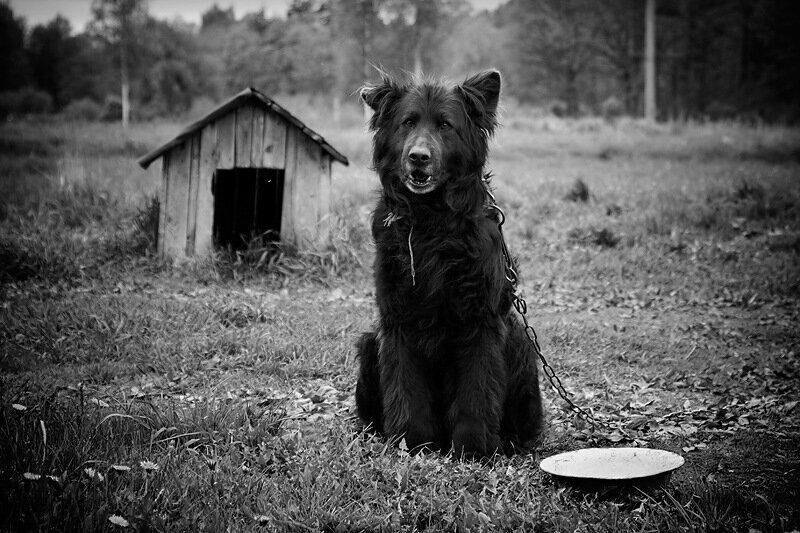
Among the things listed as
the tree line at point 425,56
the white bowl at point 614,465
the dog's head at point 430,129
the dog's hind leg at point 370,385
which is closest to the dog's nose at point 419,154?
the dog's head at point 430,129

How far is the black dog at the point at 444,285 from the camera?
3.59 meters

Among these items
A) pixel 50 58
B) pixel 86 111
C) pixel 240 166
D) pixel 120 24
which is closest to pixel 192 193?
pixel 240 166

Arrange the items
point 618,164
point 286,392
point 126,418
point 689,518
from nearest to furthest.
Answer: point 689,518, point 126,418, point 286,392, point 618,164

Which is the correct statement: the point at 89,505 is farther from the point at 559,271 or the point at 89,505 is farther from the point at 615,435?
the point at 559,271

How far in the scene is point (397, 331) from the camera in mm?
3678

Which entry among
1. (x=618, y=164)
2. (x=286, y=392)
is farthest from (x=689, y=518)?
(x=618, y=164)

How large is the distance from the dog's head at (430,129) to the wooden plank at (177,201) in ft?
15.4

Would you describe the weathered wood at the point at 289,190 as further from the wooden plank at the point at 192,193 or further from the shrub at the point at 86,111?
the shrub at the point at 86,111

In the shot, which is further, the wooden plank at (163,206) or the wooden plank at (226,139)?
the wooden plank at (226,139)

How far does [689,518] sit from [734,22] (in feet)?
136

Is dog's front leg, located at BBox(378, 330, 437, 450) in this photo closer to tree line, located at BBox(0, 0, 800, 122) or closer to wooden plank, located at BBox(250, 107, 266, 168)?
wooden plank, located at BBox(250, 107, 266, 168)

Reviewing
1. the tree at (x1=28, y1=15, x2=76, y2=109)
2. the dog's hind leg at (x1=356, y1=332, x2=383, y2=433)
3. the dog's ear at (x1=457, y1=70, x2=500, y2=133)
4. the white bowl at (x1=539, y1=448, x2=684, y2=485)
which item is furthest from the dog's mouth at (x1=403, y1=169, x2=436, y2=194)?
the tree at (x1=28, y1=15, x2=76, y2=109)

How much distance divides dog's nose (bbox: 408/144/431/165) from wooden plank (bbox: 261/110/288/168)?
5.04 meters

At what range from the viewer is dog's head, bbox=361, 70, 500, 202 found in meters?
3.61
